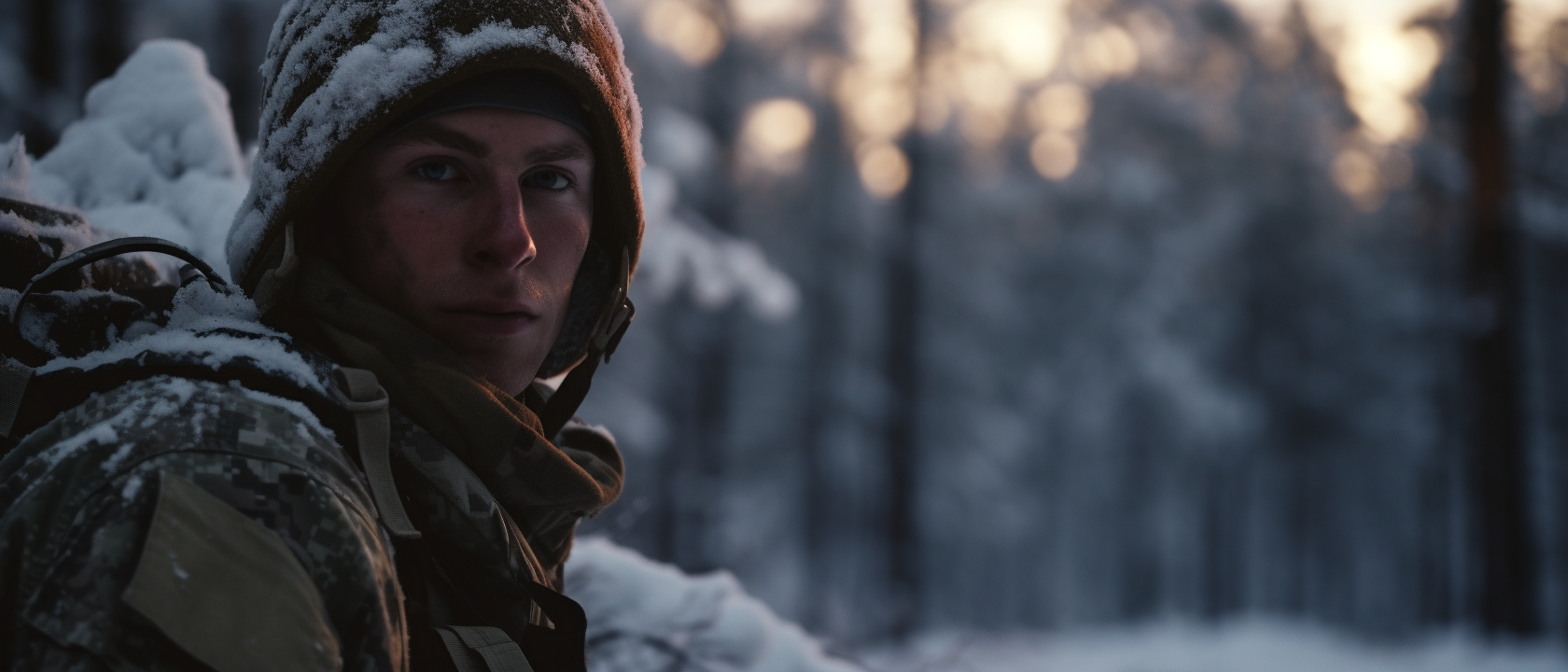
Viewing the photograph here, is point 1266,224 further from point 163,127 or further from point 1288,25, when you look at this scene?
point 163,127

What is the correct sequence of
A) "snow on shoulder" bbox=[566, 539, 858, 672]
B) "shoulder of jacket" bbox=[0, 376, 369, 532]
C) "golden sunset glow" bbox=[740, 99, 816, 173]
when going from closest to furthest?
"shoulder of jacket" bbox=[0, 376, 369, 532]
"snow on shoulder" bbox=[566, 539, 858, 672]
"golden sunset glow" bbox=[740, 99, 816, 173]

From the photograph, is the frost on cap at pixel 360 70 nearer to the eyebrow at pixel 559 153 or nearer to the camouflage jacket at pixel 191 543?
the eyebrow at pixel 559 153

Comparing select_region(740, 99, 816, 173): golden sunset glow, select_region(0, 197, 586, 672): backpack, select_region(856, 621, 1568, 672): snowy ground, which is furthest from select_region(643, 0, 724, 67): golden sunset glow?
select_region(0, 197, 586, 672): backpack

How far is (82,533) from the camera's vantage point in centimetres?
114

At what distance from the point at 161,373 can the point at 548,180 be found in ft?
2.48

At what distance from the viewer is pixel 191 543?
114 cm

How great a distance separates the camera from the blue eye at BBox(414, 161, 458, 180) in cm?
177

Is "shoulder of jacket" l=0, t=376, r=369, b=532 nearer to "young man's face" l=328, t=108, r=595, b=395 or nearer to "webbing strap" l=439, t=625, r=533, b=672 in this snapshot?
"webbing strap" l=439, t=625, r=533, b=672

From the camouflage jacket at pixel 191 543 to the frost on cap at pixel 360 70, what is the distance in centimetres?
46

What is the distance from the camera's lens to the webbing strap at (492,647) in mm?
1431

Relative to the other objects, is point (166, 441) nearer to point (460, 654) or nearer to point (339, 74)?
point (460, 654)

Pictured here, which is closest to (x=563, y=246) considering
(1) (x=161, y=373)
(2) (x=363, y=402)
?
(2) (x=363, y=402)

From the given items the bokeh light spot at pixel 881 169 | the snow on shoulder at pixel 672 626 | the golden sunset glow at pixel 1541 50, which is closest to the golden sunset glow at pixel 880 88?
the bokeh light spot at pixel 881 169

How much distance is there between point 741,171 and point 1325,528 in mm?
26642
